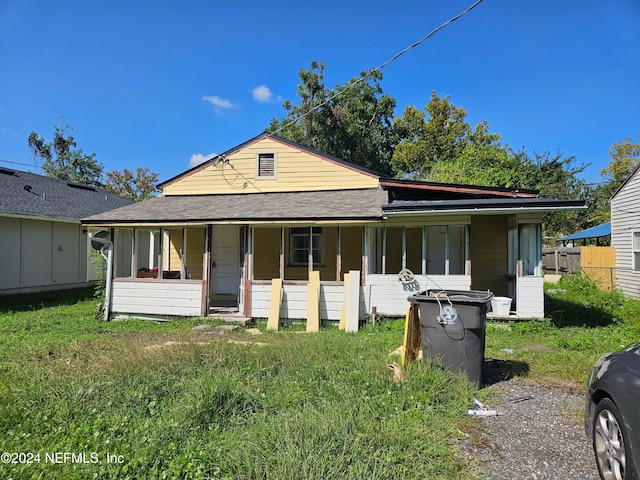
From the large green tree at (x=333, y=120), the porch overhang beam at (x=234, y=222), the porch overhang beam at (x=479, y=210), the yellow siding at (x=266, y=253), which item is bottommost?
the yellow siding at (x=266, y=253)

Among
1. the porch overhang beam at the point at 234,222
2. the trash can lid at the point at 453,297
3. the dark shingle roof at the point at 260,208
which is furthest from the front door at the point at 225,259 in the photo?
the trash can lid at the point at 453,297

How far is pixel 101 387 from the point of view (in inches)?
167

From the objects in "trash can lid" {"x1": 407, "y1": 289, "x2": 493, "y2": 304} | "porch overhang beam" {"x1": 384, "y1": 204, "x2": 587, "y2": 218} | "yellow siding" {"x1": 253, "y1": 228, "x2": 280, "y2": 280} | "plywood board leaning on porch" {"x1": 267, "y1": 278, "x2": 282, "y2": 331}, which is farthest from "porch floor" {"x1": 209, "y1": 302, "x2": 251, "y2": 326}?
"trash can lid" {"x1": 407, "y1": 289, "x2": 493, "y2": 304}

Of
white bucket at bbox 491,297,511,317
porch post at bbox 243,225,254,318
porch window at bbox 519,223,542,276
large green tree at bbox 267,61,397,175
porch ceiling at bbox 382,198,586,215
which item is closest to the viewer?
porch ceiling at bbox 382,198,586,215

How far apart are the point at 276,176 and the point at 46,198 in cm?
1087

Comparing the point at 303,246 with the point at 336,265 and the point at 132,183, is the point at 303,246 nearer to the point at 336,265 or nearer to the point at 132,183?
the point at 336,265

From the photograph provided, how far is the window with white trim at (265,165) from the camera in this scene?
12625mm

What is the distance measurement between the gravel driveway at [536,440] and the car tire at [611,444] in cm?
19

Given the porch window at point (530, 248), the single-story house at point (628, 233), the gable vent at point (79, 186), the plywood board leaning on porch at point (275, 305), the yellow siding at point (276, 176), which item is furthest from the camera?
the gable vent at point (79, 186)

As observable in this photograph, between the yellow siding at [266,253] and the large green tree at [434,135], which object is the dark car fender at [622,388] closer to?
the yellow siding at [266,253]

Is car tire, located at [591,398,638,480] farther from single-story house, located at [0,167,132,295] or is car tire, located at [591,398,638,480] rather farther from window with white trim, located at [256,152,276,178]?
single-story house, located at [0,167,132,295]

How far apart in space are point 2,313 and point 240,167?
26.4 ft

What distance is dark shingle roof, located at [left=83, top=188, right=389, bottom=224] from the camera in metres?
9.23

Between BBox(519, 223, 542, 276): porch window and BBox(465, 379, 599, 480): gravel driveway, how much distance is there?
4.33m
